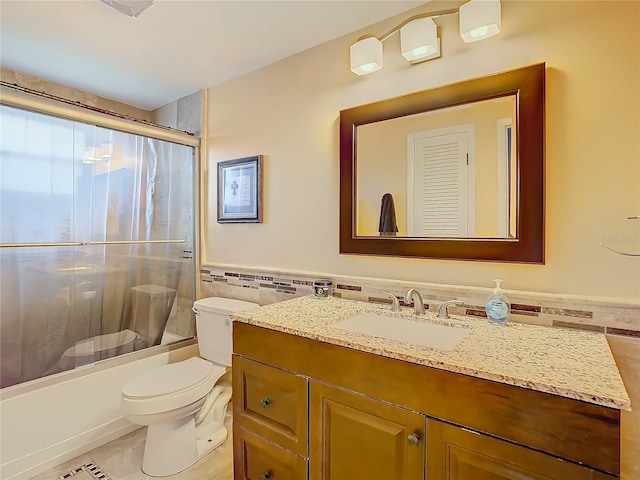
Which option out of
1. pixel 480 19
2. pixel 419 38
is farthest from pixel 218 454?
pixel 480 19

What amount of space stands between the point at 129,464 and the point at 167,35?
7.52 feet

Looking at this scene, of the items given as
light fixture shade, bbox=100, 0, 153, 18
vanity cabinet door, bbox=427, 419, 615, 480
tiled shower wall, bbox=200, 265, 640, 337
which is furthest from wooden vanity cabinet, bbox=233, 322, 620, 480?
light fixture shade, bbox=100, 0, 153, 18

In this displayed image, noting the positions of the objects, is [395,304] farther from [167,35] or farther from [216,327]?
[167,35]

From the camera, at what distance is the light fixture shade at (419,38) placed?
4.72 ft

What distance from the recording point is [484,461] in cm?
86

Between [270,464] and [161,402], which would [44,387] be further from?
[270,464]

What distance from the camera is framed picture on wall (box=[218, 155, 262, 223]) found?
2.16m

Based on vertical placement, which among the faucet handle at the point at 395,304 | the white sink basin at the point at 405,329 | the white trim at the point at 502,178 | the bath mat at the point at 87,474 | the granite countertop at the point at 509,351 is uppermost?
the white trim at the point at 502,178

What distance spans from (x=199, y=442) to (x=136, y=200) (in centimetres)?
155

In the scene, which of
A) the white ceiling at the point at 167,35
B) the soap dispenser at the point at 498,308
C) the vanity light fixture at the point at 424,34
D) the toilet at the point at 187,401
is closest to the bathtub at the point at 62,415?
the toilet at the point at 187,401

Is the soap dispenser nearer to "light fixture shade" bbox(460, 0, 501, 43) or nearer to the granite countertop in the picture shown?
the granite countertop

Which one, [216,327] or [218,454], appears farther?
[216,327]

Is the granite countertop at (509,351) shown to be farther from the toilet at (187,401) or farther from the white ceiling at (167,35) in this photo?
the white ceiling at (167,35)

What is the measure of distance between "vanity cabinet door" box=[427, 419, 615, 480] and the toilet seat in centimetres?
126
